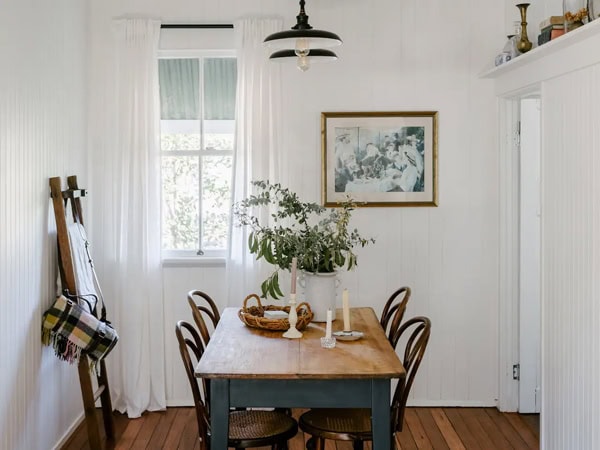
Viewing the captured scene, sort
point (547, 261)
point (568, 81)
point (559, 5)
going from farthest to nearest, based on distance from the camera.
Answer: point (559, 5)
point (547, 261)
point (568, 81)

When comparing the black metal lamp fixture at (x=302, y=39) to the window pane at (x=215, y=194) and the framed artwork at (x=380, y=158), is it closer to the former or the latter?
the framed artwork at (x=380, y=158)

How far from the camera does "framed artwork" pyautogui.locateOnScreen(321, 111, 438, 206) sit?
14.6ft

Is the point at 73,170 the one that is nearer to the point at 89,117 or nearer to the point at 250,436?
the point at 89,117

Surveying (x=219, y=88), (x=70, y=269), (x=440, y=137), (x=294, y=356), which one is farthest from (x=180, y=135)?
(x=294, y=356)

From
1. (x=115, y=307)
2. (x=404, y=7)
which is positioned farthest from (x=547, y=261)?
(x=115, y=307)

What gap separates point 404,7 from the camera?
4438 mm

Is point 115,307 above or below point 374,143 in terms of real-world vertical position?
below

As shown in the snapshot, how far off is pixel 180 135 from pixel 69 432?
1.91 m

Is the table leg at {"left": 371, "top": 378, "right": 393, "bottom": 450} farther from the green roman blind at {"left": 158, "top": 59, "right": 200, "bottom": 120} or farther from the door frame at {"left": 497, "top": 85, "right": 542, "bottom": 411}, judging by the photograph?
the green roman blind at {"left": 158, "top": 59, "right": 200, "bottom": 120}

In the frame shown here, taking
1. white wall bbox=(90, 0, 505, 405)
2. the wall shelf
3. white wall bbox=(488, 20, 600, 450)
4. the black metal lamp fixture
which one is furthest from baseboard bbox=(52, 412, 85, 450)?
the wall shelf

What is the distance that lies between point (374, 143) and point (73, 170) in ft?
6.03

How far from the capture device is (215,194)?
455 cm

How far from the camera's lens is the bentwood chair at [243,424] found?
2818 millimetres

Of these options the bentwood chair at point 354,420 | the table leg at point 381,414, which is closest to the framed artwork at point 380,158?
the bentwood chair at point 354,420
